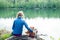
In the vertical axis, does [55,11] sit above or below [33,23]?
above

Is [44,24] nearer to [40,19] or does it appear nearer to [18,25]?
[40,19]

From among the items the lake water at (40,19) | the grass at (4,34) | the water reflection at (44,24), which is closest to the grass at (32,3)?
the lake water at (40,19)

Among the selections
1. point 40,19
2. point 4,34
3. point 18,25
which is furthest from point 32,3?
point 4,34

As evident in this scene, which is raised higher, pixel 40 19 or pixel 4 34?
pixel 40 19

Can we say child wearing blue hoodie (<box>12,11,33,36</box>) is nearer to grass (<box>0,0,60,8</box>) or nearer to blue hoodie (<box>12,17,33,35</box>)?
blue hoodie (<box>12,17,33,35</box>)

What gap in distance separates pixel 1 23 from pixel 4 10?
0.18 metres

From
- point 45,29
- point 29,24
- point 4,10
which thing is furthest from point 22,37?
point 4,10

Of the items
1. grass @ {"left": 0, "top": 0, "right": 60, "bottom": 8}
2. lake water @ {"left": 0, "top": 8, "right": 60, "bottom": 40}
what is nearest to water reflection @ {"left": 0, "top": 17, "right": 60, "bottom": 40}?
lake water @ {"left": 0, "top": 8, "right": 60, "bottom": 40}

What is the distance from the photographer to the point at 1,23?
1.88 m

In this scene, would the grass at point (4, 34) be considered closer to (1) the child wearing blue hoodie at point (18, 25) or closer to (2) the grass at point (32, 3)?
(1) the child wearing blue hoodie at point (18, 25)

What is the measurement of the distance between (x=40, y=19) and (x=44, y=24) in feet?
0.28

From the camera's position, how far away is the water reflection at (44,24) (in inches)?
73.0

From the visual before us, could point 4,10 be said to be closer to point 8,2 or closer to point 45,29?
point 8,2

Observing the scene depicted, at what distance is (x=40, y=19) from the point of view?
1.92 m
